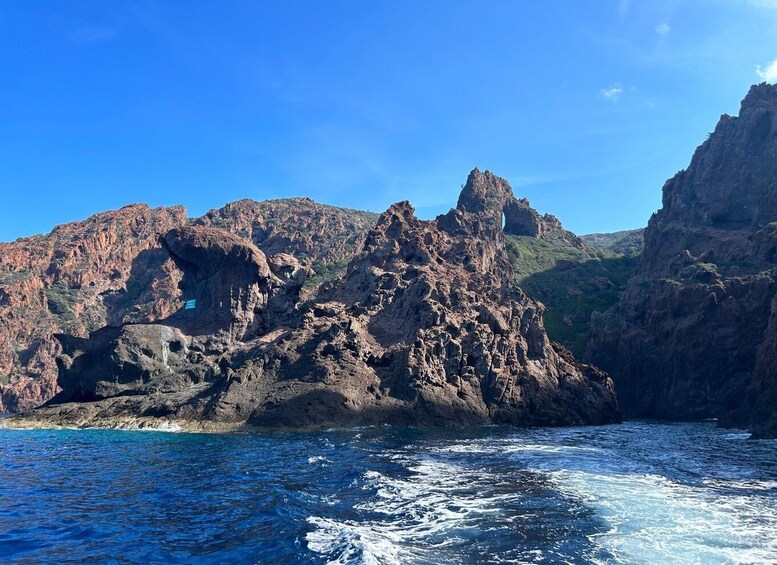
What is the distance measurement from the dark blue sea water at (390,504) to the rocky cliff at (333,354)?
57.4 ft

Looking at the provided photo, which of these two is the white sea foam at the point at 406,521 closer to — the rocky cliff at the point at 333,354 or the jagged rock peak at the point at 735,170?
the rocky cliff at the point at 333,354

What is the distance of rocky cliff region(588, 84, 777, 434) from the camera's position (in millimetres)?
72438

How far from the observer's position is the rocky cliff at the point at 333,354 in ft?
192

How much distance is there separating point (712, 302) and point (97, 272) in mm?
157408

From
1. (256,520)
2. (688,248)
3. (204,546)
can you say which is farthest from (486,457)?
(688,248)

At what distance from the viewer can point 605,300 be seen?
13938 centimetres

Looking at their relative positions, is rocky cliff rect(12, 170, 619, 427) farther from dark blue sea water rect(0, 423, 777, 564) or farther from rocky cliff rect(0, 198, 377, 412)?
rocky cliff rect(0, 198, 377, 412)

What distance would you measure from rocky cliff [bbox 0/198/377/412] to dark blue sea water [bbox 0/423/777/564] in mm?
98854

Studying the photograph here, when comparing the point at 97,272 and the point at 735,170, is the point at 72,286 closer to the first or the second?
the point at 97,272

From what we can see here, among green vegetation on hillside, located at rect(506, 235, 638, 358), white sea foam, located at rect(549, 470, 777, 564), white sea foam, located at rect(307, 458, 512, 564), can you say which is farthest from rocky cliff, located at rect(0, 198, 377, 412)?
white sea foam, located at rect(549, 470, 777, 564)

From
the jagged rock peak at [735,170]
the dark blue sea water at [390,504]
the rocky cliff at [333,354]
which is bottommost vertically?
the dark blue sea water at [390,504]

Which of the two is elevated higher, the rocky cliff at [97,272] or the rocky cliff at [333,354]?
the rocky cliff at [97,272]

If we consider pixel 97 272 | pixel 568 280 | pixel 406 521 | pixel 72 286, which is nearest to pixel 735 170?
pixel 568 280

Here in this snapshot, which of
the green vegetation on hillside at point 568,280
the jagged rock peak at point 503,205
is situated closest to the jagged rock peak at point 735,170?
the green vegetation on hillside at point 568,280
